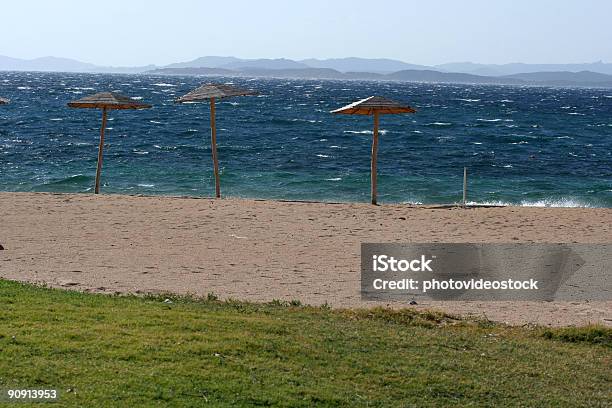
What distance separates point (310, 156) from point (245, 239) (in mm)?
19621

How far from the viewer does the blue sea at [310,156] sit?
2509 cm

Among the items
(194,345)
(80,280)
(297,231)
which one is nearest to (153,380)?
(194,345)

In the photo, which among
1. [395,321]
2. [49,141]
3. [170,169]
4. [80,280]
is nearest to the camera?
[395,321]

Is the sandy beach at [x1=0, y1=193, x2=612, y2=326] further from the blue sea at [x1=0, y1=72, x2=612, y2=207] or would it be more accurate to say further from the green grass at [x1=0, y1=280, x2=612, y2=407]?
the blue sea at [x1=0, y1=72, x2=612, y2=207]

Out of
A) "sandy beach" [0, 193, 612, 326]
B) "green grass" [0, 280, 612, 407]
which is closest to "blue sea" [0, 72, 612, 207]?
"sandy beach" [0, 193, 612, 326]

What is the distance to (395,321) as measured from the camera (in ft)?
28.1

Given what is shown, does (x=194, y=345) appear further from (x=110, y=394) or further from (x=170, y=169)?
(x=170, y=169)

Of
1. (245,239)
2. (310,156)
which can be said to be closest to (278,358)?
(245,239)

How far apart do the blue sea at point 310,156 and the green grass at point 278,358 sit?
1550cm

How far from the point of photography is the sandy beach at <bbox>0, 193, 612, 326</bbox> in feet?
32.8

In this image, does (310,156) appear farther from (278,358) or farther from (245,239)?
(278,358)

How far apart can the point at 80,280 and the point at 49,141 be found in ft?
90.0

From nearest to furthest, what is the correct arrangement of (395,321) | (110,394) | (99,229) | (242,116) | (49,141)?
(110,394) → (395,321) → (99,229) → (49,141) → (242,116)

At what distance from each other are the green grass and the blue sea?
610 inches
